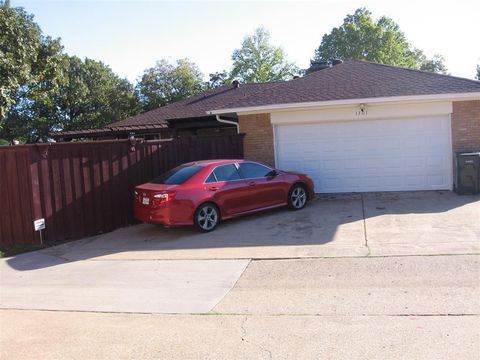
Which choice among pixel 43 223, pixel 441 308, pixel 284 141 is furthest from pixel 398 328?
pixel 284 141

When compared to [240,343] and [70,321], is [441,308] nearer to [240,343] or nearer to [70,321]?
[240,343]

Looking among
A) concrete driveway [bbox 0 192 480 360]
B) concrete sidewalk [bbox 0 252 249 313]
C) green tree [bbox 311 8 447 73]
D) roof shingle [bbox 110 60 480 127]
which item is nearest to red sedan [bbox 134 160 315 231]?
concrete driveway [bbox 0 192 480 360]

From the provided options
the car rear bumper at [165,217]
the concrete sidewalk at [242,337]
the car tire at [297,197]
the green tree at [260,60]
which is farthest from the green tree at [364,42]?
the concrete sidewalk at [242,337]

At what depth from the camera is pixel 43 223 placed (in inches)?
386

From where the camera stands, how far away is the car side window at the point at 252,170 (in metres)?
11.0

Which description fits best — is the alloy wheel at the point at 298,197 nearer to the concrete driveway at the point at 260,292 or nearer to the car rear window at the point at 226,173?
the concrete driveway at the point at 260,292

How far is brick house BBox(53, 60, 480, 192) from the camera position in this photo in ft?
42.2

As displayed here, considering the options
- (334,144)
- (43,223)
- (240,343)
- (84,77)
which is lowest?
(240,343)

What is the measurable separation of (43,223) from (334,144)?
793cm

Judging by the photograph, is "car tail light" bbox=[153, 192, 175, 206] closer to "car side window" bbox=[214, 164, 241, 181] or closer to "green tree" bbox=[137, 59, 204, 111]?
"car side window" bbox=[214, 164, 241, 181]

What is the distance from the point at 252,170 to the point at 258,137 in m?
3.23

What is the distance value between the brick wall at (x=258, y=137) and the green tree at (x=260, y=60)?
42.0m

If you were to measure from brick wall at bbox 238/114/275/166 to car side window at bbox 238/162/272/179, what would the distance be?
282 cm

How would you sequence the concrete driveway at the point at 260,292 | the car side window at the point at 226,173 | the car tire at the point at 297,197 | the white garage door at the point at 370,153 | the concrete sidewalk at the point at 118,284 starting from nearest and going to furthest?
the concrete driveway at the point at 260,292
the concrete sidewalk at the point at 118,284
the car side window at the point at 226,173
the car tire at the point at 297,197
the white garage door at the point at 370,153
